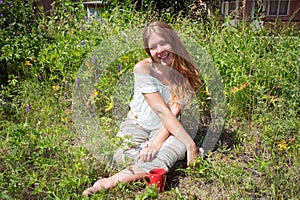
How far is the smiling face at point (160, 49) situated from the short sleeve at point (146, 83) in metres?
0.16

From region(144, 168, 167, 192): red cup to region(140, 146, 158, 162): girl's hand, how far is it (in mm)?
121

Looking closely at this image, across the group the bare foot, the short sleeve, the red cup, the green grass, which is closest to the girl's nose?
the short sleeve

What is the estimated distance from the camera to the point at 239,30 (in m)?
3.54

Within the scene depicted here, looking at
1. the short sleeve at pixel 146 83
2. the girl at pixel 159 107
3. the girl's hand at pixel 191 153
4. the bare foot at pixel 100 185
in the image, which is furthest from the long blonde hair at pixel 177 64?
the bare foot at pixel 100 185

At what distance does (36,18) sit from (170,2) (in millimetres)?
2401

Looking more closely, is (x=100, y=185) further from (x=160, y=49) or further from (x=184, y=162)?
→ (x=160, y=49)

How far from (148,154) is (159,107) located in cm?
31

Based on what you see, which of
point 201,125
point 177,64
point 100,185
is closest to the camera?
point 100,185

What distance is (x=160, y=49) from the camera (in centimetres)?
238

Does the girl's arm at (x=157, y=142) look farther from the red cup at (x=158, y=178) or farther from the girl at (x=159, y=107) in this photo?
the red cup at (x=158, y=178)

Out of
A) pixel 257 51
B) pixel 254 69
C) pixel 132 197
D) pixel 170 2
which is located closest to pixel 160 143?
pixel 132 197

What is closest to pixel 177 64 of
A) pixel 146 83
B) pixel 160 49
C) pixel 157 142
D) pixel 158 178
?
pixel 160 49

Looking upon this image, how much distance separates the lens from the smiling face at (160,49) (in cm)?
239

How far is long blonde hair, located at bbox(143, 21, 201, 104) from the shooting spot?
243cm
